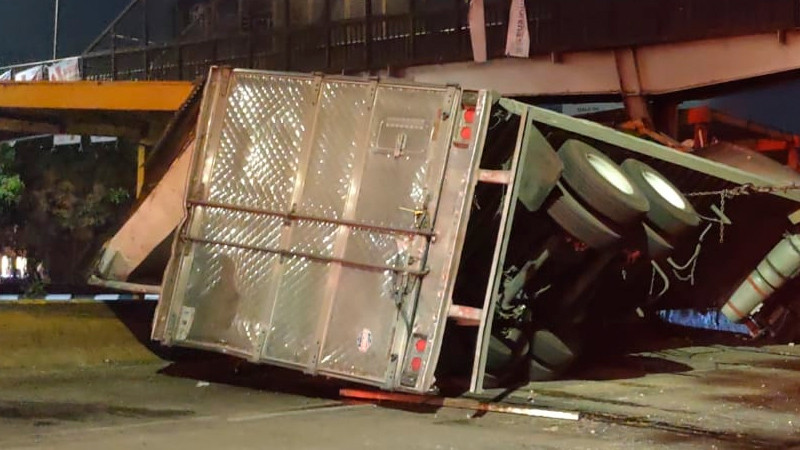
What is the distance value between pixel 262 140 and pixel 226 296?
4.05ft

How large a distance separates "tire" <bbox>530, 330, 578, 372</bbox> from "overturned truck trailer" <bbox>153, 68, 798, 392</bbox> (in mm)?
17

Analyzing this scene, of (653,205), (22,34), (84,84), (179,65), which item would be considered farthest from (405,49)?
(22,34)

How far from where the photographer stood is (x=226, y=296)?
7602 millimetres

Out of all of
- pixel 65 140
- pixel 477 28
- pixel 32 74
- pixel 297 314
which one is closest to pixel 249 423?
pixel 297 314

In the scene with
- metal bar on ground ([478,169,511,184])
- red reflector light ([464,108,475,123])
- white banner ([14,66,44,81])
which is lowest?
metal bar on ground ([478,169,511,184])

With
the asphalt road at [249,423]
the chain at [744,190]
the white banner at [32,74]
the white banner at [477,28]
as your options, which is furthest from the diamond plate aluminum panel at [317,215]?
the white banner at [32,74]

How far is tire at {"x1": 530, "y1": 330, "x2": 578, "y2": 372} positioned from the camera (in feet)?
28.2

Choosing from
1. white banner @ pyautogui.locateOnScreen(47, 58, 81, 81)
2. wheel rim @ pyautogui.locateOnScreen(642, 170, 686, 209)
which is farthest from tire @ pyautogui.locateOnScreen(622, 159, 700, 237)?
white banner @ pyautogui.locateOnScreen(47, 58, 81, 81)

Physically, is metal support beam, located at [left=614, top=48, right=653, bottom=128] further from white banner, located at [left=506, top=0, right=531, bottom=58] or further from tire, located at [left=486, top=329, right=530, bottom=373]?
tire, located at [left=486, top=329, right=530, bottom=373]

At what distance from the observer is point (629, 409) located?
7.54 meters

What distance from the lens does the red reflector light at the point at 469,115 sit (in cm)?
711

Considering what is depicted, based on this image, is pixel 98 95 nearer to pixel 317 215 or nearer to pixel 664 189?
pixel 317 215

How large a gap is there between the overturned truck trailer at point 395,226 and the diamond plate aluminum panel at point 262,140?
0.01m

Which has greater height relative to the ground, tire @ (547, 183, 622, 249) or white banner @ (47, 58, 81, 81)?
white banner @ (47, 58, 81, 81)
